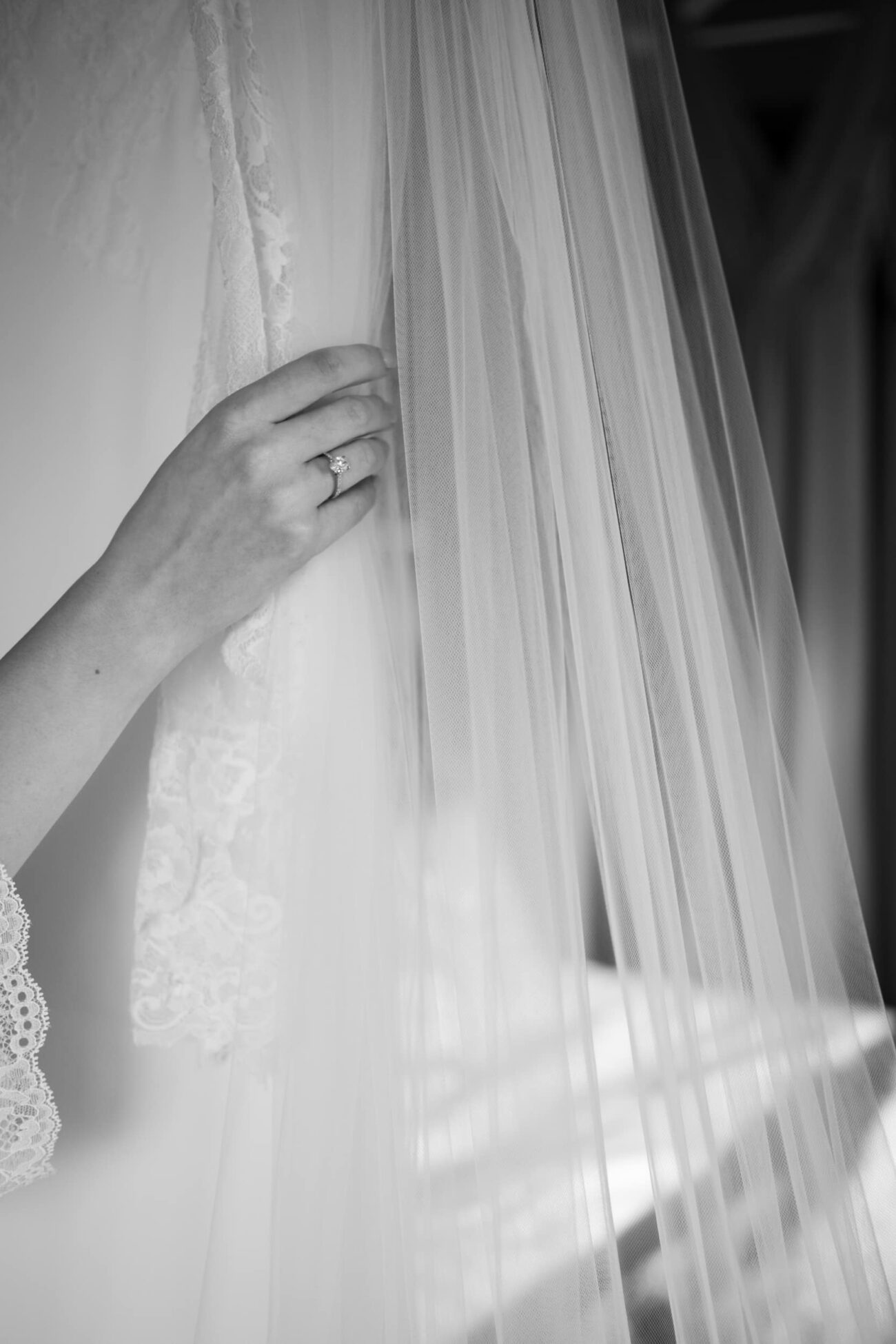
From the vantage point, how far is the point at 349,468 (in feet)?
1.67

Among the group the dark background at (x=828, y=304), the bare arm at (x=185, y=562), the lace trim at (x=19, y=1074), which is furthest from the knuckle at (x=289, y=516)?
the dark background at (x=828, y=304)

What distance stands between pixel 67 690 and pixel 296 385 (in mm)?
216

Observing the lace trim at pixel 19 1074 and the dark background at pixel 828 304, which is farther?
the dark background at pixel 828 304

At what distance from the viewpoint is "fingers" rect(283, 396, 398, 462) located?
50 centimetres

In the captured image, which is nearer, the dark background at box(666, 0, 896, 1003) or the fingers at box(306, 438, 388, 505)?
the fingers at box(306, 438, 388, 505)

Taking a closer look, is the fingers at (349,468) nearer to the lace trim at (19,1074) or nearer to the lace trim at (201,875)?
the lace trim at (201,875)

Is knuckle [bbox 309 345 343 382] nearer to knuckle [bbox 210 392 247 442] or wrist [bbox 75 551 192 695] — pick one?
knuckle [bbox 210 392 247 442]

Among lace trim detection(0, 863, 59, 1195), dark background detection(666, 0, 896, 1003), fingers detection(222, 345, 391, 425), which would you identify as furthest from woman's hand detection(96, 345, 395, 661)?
dark background detection(666, 0, 896, 1003)

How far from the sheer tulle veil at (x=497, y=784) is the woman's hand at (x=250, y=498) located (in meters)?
0.02

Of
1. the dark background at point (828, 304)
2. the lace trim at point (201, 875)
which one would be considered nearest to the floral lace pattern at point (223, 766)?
the lace trim at point (201, 875)

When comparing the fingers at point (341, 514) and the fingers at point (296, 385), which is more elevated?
the fingers at point (296, 385)

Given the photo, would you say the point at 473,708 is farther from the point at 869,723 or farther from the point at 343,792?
the point at 869,723

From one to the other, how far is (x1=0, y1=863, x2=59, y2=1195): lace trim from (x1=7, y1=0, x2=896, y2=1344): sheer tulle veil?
Result: 0.19 feet

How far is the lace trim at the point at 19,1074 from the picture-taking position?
0.49m
